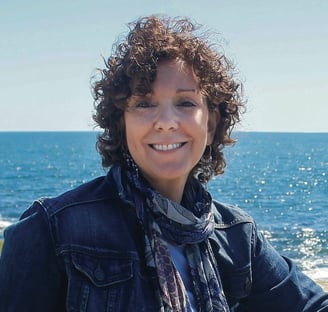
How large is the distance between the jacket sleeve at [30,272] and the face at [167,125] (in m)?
0.52

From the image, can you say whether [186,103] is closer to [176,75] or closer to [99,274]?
[176,75]

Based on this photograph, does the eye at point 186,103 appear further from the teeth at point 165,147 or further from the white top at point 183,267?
the white top at point 183,267

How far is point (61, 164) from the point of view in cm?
8938

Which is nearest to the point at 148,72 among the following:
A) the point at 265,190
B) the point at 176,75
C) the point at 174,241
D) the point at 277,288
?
the point at 176,75

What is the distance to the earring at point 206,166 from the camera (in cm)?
299

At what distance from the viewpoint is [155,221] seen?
7.92 ft

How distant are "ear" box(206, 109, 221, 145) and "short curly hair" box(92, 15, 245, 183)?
18 millimetres

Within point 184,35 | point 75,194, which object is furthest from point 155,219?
point 184,35

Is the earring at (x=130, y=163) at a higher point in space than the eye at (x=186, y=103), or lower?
lower

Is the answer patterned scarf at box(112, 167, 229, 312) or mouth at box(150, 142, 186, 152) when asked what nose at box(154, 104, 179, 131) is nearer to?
mouth at box(150, 142, 186, 152)

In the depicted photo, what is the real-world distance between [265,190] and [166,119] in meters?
54.0

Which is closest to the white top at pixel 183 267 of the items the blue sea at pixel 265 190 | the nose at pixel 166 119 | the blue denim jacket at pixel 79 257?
the blue denim jacket at pixel 79 257

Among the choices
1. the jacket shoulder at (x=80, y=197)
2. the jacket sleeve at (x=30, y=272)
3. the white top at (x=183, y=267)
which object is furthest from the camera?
the white top at (x=183, y=267)

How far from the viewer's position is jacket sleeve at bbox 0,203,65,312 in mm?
2148
